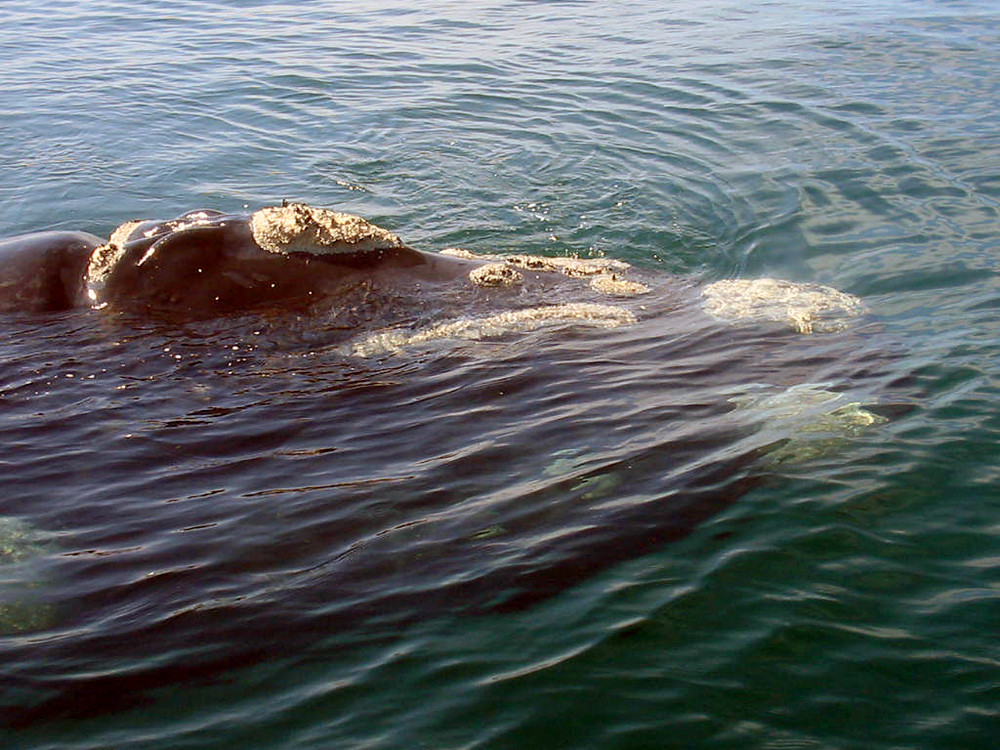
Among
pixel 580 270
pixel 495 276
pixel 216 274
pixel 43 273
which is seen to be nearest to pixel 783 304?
pixel 580 270

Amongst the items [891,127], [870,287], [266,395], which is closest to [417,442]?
A: [266,395]

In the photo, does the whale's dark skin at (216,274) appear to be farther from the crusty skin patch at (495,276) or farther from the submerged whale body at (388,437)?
the crusty skin patch at (495,276)

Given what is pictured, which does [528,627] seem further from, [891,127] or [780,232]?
[891,127]

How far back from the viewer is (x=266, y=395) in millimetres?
4824

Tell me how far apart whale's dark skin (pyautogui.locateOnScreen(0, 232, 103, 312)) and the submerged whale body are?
1 cm

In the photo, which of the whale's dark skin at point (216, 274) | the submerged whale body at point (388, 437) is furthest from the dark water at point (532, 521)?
the whale's dark skin at point (216, 274)

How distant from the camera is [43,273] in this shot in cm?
535

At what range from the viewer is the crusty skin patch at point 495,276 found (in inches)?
228

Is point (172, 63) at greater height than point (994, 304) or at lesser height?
greater

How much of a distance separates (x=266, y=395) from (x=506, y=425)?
3.32ft

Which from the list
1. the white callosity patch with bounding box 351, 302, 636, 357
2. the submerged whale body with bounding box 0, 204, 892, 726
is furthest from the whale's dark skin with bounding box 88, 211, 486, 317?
the white callosity patch with bounding box 351, 302, 636, 357

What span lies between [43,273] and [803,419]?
3494 millimetres

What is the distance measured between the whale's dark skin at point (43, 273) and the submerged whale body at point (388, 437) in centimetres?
1

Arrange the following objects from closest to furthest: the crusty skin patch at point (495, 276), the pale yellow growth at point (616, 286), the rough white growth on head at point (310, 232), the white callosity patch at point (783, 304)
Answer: the rough white growth on head at point (310, 232)
the crusty skin patch at point (495, 276)
the white callosity patch at point (783, 304)
the pale yellow growth at point (616, 286)
